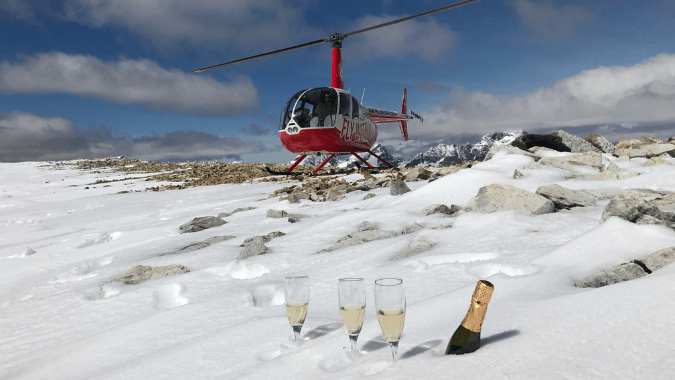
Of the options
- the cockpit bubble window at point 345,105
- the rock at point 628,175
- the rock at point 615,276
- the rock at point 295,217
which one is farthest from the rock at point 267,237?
the cockpit bubble window at point 345,105

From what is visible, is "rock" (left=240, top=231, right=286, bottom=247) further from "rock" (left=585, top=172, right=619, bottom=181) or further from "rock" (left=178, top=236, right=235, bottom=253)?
"rock" (left=585, top=172, right=619, bottom=181)

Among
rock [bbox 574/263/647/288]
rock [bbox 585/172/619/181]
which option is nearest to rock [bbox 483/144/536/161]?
rock [bbox 585/172/619/181]

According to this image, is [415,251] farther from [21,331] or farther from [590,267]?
[21,331]

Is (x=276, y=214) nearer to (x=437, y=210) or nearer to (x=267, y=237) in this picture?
(x=267, y=237)

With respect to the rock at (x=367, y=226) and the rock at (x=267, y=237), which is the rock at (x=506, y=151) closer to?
the rock at (x=367, y=226)

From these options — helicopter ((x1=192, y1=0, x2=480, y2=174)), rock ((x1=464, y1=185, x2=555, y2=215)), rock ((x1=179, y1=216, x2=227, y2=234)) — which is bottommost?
rock ((x1=179, y1=216, x2=227, y2=234))
